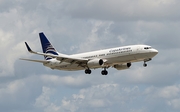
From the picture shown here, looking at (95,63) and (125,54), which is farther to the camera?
(95,63)

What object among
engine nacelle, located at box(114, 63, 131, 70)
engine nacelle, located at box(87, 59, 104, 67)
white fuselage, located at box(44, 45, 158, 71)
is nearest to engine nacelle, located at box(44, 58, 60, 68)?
white fuselage, located at box(44, 45, 158, 71)

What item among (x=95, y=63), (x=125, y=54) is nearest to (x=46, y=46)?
(x=95, y=63)

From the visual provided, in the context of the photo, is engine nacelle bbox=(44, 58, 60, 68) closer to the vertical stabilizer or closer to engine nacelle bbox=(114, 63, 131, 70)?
the vertical stabilizer

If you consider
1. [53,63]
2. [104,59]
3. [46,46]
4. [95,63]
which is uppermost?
[46,46]

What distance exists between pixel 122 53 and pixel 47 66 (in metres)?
23.7

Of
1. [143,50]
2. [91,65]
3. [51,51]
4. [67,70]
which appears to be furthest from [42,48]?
[143,50]

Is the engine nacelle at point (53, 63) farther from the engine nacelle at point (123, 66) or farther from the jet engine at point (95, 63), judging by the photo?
the engine nacelle at point (123, 66)

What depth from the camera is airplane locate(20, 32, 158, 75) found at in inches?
5349

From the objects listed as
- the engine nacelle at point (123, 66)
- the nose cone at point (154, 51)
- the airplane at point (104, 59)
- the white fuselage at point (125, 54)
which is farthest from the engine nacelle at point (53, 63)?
the nose cone at point (154, 51)

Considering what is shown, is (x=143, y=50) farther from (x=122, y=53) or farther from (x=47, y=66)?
(x=47, y=66)

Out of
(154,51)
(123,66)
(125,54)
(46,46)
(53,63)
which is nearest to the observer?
(125,54)

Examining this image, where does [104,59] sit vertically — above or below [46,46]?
below

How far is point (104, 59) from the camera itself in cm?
13988

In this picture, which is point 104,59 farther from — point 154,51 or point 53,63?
point 53,63
